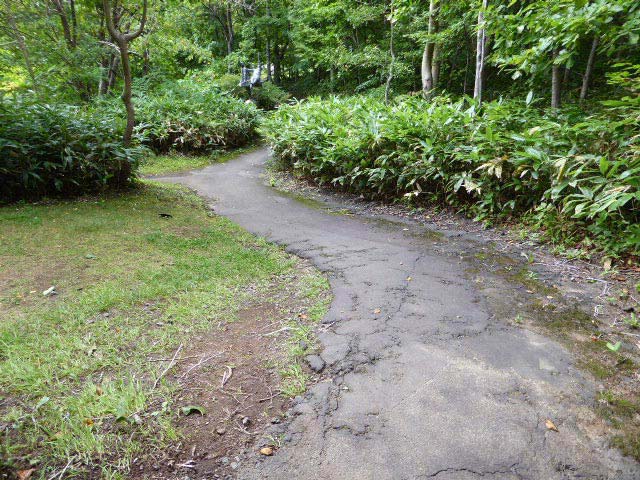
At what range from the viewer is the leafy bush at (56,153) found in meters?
5.57

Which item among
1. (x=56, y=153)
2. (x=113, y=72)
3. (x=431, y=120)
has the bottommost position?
(x=56, y=153)

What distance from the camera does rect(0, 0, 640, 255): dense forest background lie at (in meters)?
4.02

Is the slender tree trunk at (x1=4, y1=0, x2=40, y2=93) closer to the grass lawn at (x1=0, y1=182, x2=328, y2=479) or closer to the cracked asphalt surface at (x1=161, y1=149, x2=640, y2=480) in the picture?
the grass lawn at (x1=0, y1=182, x2=328, y2=479)

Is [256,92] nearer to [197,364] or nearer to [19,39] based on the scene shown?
[19,39]

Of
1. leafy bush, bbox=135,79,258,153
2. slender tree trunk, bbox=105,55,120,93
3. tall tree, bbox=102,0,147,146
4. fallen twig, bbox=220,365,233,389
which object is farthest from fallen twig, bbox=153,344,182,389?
slender tree trunk, bbox=105,55,120,93

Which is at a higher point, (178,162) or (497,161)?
(497,161)

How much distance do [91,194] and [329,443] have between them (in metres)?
5.92

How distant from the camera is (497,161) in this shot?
483cm


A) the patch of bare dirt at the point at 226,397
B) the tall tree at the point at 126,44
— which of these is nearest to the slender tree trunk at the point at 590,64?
the patch of bare dirt at the point at 226,397

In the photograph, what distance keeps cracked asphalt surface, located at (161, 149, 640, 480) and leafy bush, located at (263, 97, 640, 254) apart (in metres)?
1.40

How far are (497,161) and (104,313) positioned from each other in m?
4.54

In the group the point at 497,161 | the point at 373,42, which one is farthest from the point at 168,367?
the point at 373,42

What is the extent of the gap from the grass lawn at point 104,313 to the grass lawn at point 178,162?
347 cm

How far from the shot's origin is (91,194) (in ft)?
20.3
